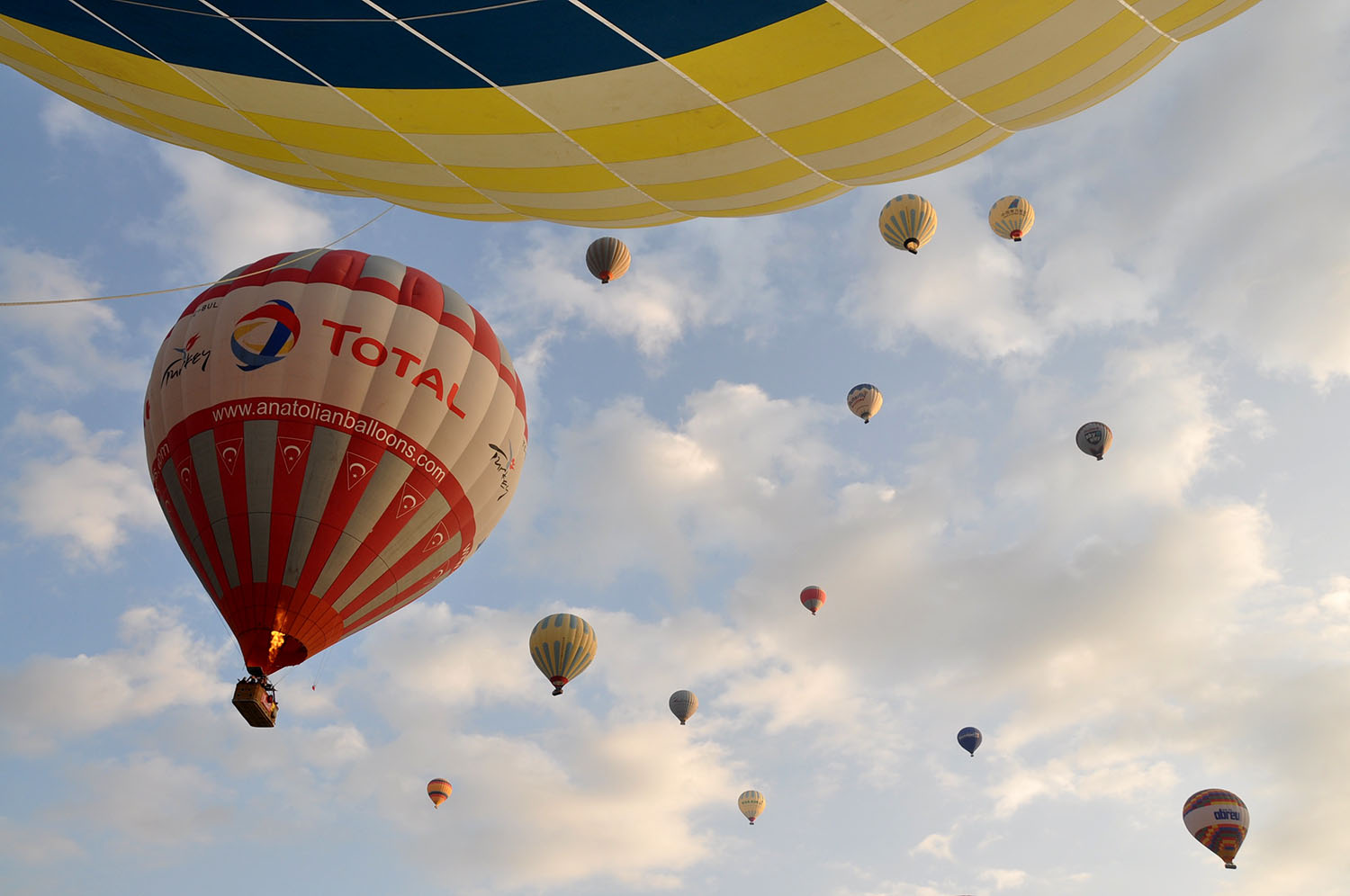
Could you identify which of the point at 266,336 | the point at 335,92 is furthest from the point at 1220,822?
the point at 335,92

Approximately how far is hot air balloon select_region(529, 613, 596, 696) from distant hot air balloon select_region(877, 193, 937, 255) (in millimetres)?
14054

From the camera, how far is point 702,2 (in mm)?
4262

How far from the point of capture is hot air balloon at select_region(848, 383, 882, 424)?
1217 inches

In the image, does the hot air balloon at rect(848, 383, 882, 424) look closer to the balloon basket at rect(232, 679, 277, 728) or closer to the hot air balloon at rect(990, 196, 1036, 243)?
the hot air balloon at rect(990, 196, 1036, 243)

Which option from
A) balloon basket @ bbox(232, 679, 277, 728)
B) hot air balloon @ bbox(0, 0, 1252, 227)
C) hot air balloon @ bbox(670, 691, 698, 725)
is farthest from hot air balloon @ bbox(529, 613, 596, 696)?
hot air balloon @ bbox(0, 0, 1252, 227)

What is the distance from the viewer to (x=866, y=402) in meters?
30.9

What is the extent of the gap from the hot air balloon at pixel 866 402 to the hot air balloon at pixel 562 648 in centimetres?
1213

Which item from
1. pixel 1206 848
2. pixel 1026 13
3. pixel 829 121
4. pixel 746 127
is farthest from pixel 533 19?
pixel 1206 848

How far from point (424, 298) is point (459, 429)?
2115mm

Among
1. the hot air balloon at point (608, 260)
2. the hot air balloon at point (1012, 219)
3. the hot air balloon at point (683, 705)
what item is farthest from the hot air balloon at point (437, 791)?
the hot air balloon at point (1012, 219)

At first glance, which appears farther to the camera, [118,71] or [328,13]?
[118,71]

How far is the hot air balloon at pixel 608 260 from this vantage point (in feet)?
84.9

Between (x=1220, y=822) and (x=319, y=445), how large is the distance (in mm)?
25294

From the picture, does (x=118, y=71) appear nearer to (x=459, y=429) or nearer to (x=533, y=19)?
(x=533, y=19)
